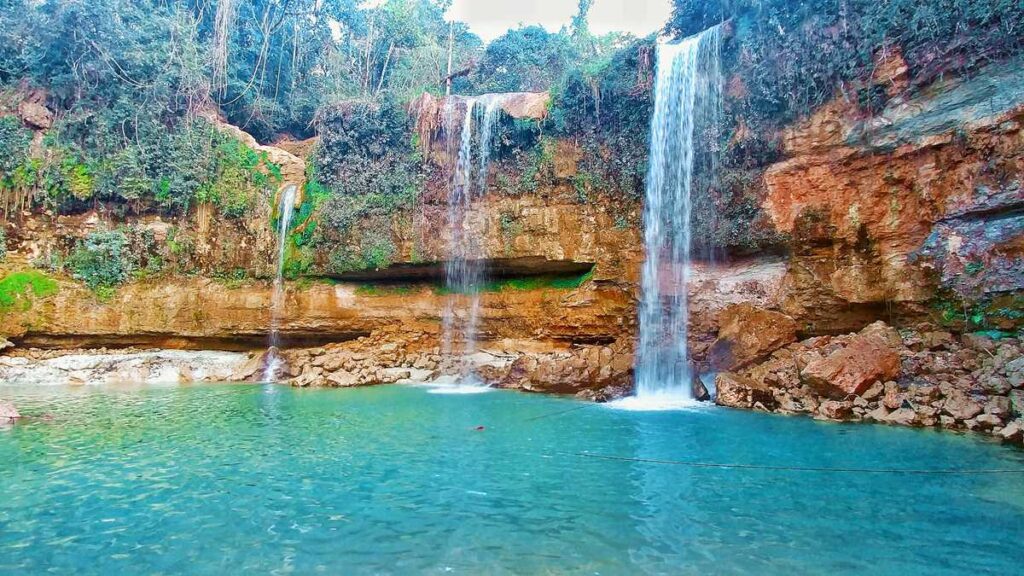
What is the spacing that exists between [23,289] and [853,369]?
62.6ft

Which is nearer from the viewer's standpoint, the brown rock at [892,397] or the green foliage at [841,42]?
the brown rock at [892,397]

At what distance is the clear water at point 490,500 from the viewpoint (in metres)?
3.66

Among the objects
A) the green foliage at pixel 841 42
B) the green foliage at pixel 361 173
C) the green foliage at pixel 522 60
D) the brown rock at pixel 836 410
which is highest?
the green foliage at pixel 522 60

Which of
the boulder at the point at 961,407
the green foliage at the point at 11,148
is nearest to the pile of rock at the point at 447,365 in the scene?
the boulder at the point at 961,407

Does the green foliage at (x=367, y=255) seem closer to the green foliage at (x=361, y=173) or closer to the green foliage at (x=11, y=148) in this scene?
the green foliage at (x=361, y=173)

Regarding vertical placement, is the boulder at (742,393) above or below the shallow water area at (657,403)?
above

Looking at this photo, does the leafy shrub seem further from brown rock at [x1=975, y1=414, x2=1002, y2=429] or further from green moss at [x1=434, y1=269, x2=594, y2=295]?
brown rock at [x1=975, y1=414, x2=1002, y2=429]

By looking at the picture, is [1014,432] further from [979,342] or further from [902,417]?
[979,342]

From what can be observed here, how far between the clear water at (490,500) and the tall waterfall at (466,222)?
7352 mm

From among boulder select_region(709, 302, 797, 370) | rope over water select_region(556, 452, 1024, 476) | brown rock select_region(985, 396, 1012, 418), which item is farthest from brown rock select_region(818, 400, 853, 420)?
rope over water select_region(556, 452, 1024, 476)

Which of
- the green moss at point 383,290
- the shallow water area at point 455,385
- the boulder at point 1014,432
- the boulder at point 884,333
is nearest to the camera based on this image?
the boulder at point 1014,432

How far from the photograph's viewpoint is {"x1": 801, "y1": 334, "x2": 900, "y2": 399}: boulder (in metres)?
8.91

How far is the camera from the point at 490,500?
15.8 feet

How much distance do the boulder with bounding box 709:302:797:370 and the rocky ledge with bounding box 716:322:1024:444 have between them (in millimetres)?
478
